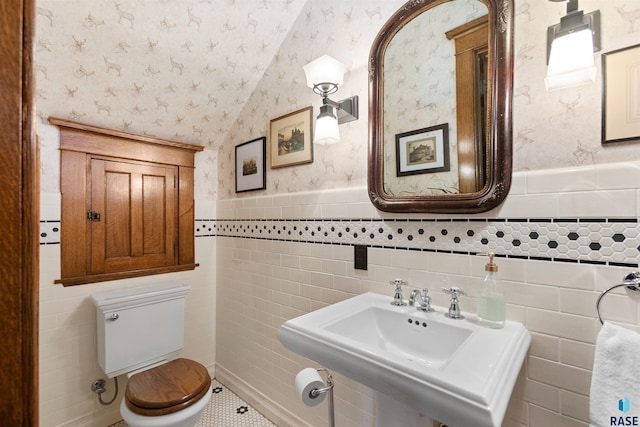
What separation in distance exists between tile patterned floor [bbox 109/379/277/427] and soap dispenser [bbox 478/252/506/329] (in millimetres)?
1445

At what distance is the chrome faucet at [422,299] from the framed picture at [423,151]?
1.53 ft

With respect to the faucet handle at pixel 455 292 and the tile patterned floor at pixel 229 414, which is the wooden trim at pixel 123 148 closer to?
the tile patterned floor at pixel 229 414

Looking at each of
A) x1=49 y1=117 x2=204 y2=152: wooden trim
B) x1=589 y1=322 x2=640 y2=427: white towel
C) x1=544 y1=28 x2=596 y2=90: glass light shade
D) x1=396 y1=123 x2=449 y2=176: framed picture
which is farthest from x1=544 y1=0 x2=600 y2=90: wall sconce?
x1=49 y1=117 x2=204 y2=152: wooden trim

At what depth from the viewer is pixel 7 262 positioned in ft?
1.05

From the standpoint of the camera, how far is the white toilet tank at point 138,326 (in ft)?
5.24

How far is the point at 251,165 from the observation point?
194 centimetres

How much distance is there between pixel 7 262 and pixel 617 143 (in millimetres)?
1280

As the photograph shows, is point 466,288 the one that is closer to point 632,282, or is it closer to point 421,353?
point 421,353

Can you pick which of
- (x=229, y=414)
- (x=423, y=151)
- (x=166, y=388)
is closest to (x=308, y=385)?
(x=166, y=388)

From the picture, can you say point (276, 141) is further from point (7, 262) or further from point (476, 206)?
point (7, 262)

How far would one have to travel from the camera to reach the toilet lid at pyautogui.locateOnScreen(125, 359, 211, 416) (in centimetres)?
132

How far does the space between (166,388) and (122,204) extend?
1098 mm

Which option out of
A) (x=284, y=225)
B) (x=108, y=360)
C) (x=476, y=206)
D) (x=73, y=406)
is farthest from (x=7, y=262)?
(x=73, y=406)

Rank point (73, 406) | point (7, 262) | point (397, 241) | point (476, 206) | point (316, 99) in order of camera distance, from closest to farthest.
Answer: point (7, 262) → point (476, 206) → point (397, 241) → point (316, 99) → point (73, 406)
